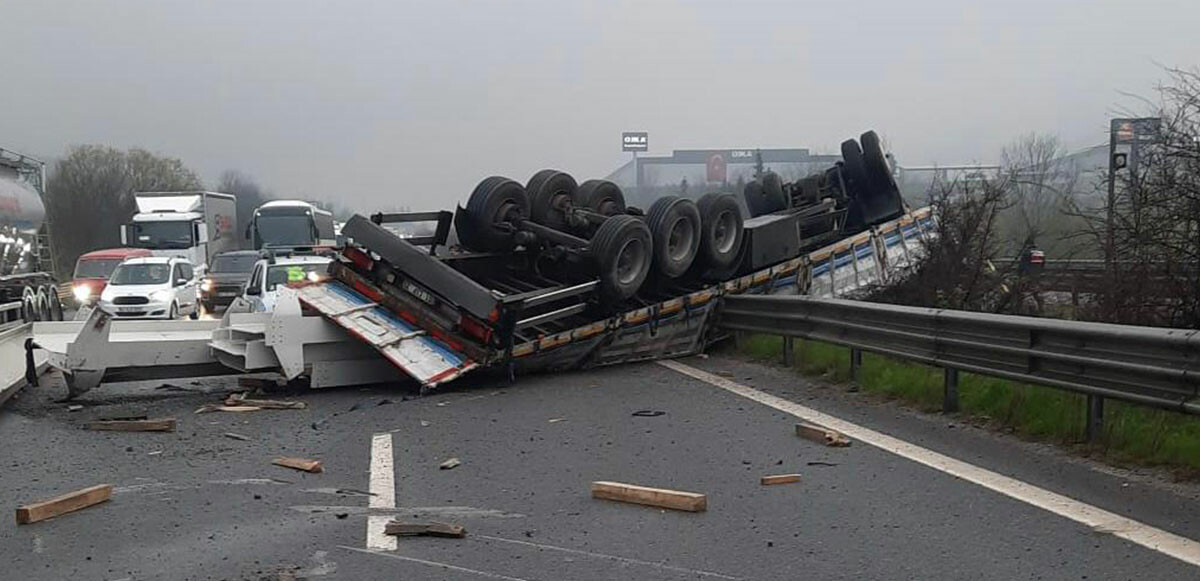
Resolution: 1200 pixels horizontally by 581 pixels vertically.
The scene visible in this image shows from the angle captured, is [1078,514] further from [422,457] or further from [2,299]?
[2,299]

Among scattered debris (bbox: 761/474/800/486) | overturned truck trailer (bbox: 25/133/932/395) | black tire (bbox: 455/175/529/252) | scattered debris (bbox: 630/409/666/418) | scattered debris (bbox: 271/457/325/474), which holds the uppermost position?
black tire (bbox: 455/175/529/252)

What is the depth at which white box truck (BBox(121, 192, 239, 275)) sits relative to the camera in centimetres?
3312

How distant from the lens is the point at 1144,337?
660 centimetres

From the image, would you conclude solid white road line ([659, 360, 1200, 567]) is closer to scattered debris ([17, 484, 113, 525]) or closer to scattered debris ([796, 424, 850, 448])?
scattered debris ([796, 424, 850, 448])

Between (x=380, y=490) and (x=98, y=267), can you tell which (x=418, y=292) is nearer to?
(x=380, y=490)

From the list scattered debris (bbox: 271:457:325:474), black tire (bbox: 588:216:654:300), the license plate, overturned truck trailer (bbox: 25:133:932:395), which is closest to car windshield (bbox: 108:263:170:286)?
overturned truck trailer (bbox: 25:133:932:395)

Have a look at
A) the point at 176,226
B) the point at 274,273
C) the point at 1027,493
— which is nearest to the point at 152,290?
the point at 274,273

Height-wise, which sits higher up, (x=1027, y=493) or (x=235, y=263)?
(x=1027, y=493)

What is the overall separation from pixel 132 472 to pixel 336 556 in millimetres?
2751

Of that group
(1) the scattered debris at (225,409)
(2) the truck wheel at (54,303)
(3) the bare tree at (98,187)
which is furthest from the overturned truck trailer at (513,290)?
(3) the bare tree at (98,187)

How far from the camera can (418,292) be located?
11.2 metres

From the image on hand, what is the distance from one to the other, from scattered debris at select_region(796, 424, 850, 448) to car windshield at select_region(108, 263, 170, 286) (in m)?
20.1

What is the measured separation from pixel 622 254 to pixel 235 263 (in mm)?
17368

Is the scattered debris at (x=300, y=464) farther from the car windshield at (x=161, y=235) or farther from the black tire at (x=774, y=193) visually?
the car windshield at (x=161, y=235)
